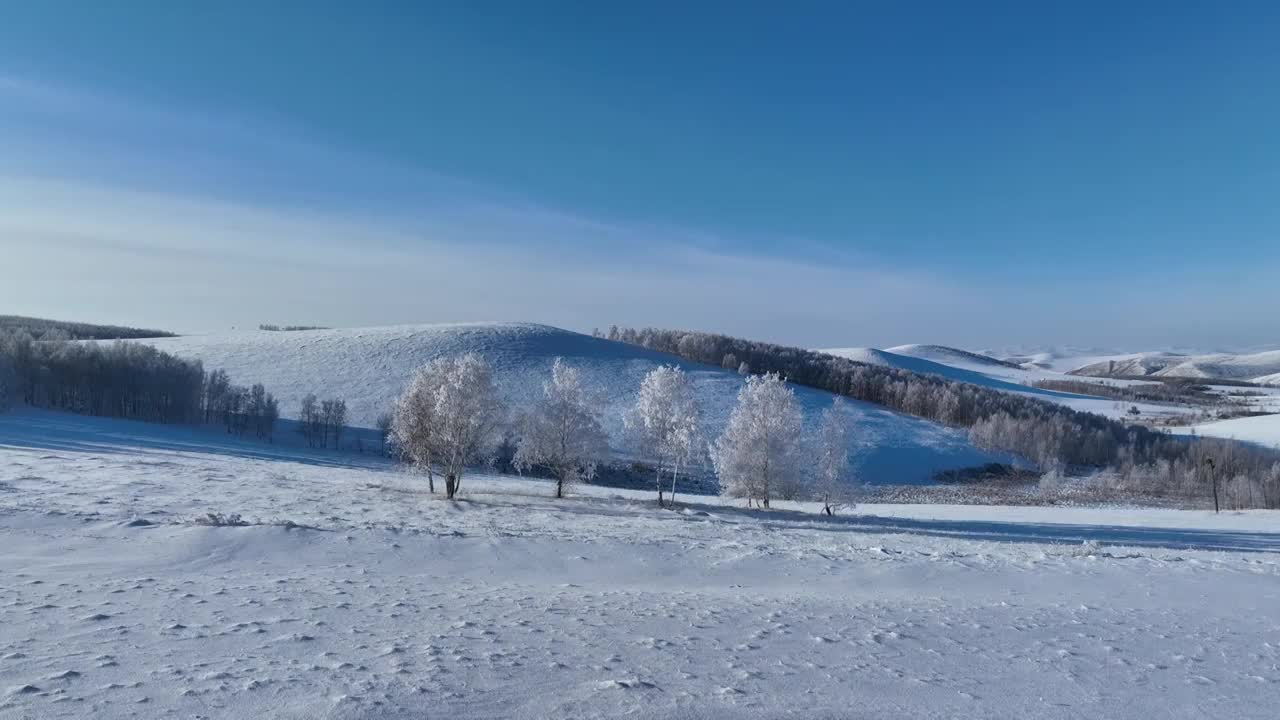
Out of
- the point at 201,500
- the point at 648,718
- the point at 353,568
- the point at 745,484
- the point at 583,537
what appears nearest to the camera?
the point at 648,718

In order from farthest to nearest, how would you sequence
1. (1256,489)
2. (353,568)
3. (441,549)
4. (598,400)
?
(1256,489), (598,400), (441,549), (353,568)

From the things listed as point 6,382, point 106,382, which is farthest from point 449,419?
point 106,382

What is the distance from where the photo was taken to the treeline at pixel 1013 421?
295 ft

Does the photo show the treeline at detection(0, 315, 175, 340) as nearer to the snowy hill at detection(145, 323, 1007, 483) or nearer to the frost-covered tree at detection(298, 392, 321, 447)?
the snowy hill at detection(145, 323, 1007, 483)

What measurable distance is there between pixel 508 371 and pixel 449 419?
66481 mm

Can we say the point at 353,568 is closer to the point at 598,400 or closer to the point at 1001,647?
the point at 1001,647

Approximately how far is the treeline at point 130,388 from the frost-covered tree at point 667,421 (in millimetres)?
49059

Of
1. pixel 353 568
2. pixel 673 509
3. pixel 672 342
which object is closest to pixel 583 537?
pixel 353 568

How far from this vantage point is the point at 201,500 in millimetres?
26656

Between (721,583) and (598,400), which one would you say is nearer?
(721,583)

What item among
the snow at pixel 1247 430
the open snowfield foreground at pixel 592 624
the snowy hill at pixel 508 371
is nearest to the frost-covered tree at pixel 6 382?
the snowy hill at pixel 508 371

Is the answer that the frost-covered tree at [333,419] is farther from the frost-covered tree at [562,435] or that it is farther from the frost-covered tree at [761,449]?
the frost-covered tree at [761,449]

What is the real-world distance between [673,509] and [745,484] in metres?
6.46

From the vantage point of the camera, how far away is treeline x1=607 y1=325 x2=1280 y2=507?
90.0 m
